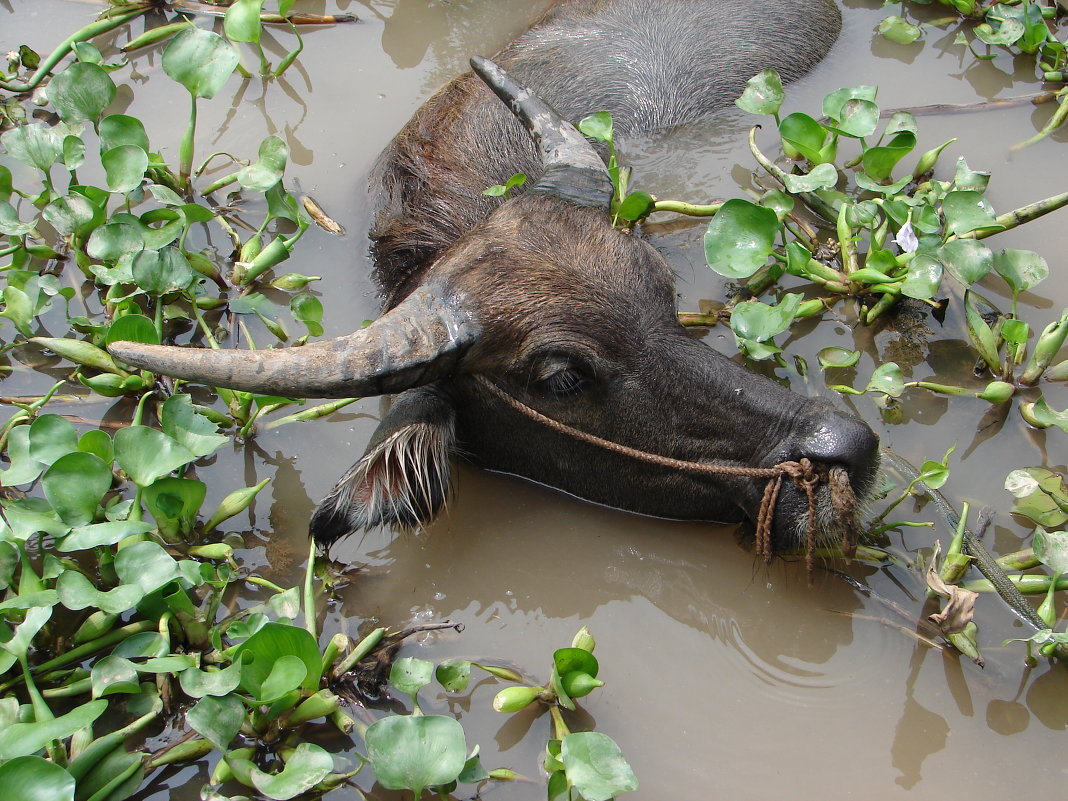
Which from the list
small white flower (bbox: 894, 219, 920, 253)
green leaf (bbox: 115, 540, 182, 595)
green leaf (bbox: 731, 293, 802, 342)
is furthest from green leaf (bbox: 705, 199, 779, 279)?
green leaf (bbox: 115, 540, 182, 595)

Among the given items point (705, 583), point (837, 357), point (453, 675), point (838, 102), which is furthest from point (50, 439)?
point (838, 102)

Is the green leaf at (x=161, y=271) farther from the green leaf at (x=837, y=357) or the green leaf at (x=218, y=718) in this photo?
the green leaf at (x=837, y=357)

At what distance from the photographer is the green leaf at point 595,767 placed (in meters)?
2.33

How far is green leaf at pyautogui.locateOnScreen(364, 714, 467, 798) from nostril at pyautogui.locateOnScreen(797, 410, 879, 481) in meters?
1.27

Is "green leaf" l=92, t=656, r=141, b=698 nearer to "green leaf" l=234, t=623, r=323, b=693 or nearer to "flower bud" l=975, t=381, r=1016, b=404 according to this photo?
"green leaf" l=234, t=623, r=323, b=693

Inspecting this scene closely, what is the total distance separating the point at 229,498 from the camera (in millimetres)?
3172

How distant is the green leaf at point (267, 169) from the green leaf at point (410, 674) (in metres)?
1.98

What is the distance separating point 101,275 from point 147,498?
3.39 feet

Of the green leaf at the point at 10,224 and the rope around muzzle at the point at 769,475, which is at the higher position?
the green leaf at the point at 10,224

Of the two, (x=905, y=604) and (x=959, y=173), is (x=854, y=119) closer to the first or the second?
(x=959, y=173)

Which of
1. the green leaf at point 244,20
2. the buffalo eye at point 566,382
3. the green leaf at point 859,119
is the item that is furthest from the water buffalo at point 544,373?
the green leaf at point 244,20

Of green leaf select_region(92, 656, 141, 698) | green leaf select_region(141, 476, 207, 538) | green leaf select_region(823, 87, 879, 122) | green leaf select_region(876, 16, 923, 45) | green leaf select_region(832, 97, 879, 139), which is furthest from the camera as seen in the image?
green leaf select_region(876, 16, 923, 45)

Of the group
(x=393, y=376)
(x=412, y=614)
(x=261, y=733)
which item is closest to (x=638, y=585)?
(x=412, y=614)

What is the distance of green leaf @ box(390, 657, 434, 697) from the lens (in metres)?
2.66
